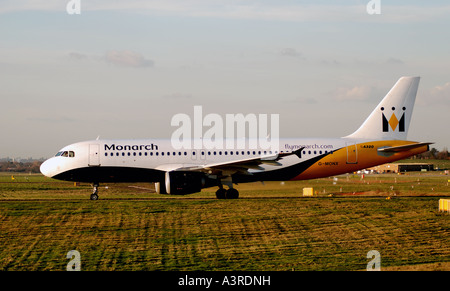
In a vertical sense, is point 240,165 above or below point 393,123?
below

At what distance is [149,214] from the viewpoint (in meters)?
36.3

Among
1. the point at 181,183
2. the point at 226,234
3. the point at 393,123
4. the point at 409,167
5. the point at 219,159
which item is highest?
the point at 393,123

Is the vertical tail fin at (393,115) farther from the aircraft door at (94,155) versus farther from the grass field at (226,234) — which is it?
the aircraft door at (94,155)

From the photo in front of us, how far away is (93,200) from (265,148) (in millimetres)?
12347

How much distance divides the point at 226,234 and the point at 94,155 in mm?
16134

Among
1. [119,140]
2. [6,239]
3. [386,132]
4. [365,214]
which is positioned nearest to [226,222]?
[365,214]

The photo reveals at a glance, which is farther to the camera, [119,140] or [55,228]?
[119,140]

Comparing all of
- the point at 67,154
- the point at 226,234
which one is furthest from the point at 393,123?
the point at 67,154

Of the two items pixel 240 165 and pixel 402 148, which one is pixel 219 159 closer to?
pixel 240 165

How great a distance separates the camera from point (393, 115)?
151ft

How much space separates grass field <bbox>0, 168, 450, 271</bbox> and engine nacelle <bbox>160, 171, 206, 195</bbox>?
1.00m
